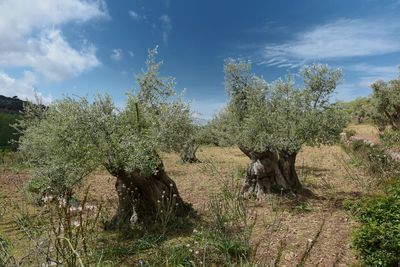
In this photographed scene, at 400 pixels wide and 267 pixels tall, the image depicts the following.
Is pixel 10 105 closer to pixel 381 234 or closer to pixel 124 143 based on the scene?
pixel 124 143

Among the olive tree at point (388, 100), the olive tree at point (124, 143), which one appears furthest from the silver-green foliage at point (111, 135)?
the olive tree at point (388, 100)

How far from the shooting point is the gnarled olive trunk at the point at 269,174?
1443 cm

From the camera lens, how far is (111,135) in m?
9.55

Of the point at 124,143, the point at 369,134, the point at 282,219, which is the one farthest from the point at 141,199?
the point at 369,134

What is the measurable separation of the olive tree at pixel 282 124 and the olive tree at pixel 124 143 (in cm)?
376

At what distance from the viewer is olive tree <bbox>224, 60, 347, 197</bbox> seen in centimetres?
1330

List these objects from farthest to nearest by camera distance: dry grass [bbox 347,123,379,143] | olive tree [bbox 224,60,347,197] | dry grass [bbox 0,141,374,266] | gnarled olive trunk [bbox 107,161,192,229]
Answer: dry grass [bbox 347,123,379,143]
olive tree [bbox 224,60,347,197]
gnarled olive trunk [bbox 107,161,192,229]
dry grass [bbox 0,141,374,266]

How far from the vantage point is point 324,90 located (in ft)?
45.4

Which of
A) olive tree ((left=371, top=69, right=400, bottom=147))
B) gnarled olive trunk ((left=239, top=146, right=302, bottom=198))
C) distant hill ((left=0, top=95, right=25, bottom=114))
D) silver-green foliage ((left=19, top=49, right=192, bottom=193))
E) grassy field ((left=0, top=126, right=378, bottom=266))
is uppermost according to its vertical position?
distant hill ((left=0, top=95, right=25, bottom=114))

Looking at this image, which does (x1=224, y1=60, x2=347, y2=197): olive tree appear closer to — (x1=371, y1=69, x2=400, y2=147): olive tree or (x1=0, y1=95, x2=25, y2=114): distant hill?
(x1=371, y1=69, x2=400, y2=147): olive tree

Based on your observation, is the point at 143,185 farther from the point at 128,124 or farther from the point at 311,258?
the point at 311,258

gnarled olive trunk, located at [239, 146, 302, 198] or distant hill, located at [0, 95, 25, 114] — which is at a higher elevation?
distant hill, located at [0, 95, 25, 114]

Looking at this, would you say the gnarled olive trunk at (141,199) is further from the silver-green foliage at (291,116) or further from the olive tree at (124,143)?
the silver-green foliage at (291,116)

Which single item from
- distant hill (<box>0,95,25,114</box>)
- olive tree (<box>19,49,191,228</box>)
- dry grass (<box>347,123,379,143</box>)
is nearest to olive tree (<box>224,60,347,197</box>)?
olive tree (<box>19,49,191,228</box>)
